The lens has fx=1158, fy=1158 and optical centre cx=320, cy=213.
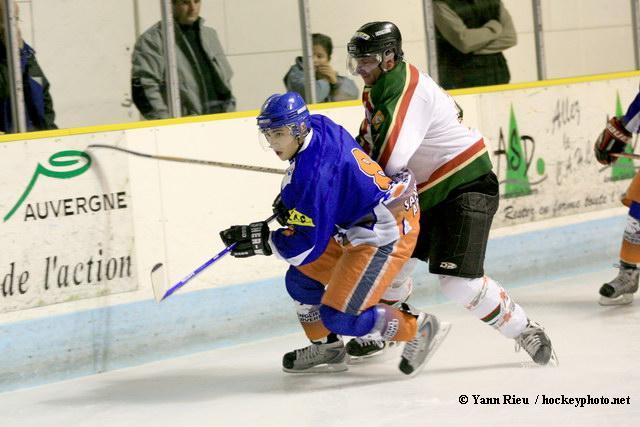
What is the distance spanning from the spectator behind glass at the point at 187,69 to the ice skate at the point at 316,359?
45.0 inches

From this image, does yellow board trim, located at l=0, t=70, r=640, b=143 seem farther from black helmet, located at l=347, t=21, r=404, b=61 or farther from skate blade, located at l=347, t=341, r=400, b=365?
skate blade, located at l=347, t=341, r=400, b=365

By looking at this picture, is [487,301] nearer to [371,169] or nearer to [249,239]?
[371,169]

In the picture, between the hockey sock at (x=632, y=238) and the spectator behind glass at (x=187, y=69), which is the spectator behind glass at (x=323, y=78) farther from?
the hockey sock at (x=632, y=238)

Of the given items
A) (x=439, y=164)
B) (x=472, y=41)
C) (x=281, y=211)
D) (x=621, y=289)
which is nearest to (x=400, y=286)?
(x=439, y=164)

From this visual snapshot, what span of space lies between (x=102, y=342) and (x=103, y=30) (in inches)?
45.2

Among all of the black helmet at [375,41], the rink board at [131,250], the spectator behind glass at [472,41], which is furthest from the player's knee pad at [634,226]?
the black helmet at [375,41]

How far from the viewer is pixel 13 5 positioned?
4090 millimetres

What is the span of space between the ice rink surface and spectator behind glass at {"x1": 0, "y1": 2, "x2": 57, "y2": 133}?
36.8 inches

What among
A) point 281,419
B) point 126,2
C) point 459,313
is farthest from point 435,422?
point 126,2

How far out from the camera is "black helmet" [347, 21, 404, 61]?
3619 millimetres

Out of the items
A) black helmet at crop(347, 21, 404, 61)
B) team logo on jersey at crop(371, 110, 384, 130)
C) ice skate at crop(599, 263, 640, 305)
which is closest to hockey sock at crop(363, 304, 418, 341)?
team logo on jersey at crop(371, 110, 384, 130)

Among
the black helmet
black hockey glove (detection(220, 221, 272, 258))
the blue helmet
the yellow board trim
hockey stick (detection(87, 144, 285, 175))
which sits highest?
the black helmet

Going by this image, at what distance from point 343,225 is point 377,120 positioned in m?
0.34

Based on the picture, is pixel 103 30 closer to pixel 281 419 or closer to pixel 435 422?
pixel 281 419
